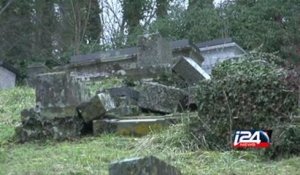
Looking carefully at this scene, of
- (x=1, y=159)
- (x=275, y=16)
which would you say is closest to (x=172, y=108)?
(x=1, y=159)

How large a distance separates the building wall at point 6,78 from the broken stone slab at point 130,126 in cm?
1397

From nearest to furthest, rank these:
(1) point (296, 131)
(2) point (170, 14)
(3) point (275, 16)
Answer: (1) point (296, 131) → (3) point (275, 16) → (2) point (170, 14)

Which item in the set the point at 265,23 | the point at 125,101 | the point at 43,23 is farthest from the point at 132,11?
the point at 125,101

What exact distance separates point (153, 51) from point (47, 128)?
3735 mm

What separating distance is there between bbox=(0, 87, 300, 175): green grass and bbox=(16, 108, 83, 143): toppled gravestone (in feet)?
0.46

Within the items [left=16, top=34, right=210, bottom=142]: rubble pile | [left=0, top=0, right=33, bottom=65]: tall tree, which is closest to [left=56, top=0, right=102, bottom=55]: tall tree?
[left=0, top=0, right=33, bottom=65]: tall tree

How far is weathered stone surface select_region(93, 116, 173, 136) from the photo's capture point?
664cm

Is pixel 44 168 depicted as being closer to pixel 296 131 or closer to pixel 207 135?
pixel 207 135

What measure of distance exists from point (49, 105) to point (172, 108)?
1661mm

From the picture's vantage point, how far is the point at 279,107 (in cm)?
575

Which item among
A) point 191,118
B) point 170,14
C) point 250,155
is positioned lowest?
point 250,155

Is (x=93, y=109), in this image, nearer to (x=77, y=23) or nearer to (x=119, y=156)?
(x=119, y=156)

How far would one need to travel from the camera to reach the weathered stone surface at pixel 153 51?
9.98m

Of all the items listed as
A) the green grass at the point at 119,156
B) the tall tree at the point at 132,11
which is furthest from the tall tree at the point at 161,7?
the green grass at the point at 119,156
